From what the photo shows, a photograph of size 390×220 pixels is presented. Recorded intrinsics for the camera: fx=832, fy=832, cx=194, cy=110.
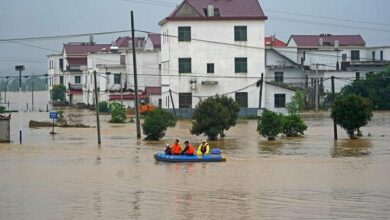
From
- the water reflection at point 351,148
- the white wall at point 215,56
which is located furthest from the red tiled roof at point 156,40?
the water reflection at point 351,148

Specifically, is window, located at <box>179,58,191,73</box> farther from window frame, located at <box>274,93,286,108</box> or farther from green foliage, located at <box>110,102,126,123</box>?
window frame, located at <box>274,93,286,108</box>

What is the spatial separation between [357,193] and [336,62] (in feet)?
210

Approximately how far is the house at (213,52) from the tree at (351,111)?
2357 cm

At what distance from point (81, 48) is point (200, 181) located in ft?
286

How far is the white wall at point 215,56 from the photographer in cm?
6606

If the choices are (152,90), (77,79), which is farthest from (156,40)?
(77,79)

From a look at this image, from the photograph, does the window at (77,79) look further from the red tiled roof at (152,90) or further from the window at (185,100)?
the window at (185,100)

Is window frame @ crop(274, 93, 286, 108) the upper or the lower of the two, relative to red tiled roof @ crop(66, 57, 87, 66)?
lower

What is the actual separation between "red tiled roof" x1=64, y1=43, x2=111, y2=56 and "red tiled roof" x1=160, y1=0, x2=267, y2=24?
140 ft

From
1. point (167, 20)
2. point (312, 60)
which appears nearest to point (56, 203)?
point (167, 20)

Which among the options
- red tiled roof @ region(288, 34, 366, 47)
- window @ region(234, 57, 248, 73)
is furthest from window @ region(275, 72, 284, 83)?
red tiled roof @ region(288, 34, 366, 47)

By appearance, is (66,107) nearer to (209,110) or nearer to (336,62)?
(336,62)

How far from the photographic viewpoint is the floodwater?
19625 millimetres

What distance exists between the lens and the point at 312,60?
85750mm
